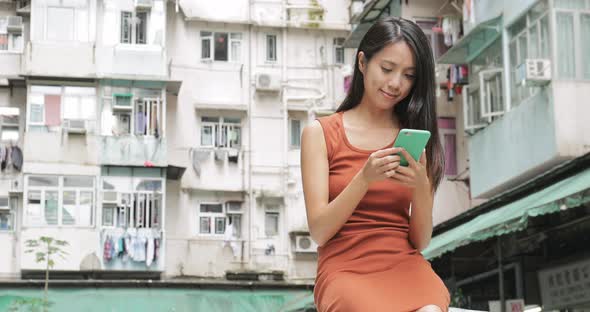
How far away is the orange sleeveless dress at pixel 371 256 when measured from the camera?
290 cm

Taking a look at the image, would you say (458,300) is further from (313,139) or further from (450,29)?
(313,139)

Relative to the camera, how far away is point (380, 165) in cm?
289

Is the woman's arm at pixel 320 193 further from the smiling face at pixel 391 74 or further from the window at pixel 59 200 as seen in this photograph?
the window at pixel 59 200

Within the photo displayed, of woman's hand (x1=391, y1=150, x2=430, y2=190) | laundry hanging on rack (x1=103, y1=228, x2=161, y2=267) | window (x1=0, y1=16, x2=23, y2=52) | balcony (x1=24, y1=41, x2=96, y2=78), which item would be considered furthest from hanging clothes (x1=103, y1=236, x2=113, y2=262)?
woman's hand (x1=391, y1=150, x2=430, y2=190)

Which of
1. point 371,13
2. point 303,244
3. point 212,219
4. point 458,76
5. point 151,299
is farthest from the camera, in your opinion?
point 212,219

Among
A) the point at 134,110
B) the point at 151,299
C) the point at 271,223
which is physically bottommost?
the point at 151,299

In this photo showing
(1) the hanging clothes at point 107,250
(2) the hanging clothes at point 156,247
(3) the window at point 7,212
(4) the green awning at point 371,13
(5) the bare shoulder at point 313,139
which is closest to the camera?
(5) the bare shoulder at point 313,139

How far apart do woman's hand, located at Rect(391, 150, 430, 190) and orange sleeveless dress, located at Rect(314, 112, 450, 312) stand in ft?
0.18

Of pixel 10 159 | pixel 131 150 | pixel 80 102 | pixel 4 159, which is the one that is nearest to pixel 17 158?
pixel 10 159

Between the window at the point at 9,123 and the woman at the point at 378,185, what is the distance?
2515 cm

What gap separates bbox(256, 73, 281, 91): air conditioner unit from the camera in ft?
94.2

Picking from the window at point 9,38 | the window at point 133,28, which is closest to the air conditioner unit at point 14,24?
the window at point 9,38

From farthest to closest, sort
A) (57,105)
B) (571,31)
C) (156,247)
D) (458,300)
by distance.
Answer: (57,105), (156,247), (458,300), (571,31)

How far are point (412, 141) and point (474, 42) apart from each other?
55.6 feet
